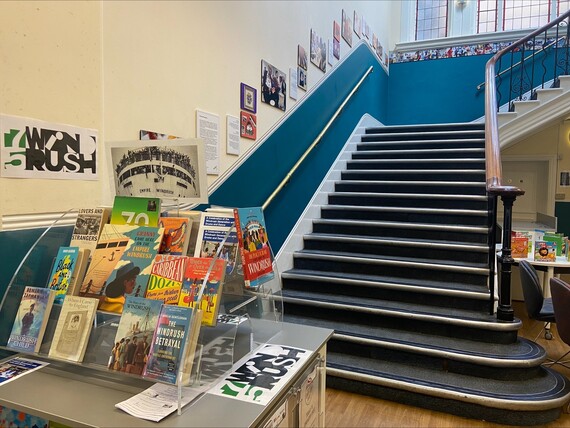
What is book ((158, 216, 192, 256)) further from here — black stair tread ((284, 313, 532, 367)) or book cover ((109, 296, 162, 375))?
black stair tread ((284, 313, 532, 367))

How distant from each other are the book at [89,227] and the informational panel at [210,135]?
1078mm

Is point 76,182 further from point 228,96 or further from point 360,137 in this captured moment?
point 360,137

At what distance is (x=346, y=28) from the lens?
17.8ft

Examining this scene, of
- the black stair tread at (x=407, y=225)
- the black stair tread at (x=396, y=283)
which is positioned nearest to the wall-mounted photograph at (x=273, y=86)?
the black stair tread at (x=407, y=225)

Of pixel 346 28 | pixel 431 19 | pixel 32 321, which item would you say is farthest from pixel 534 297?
pixel 431 19

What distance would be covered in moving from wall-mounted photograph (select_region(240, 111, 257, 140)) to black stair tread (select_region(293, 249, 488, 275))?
4.34ft

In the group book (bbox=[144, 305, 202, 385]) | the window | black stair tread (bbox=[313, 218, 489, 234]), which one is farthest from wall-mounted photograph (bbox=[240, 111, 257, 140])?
the window

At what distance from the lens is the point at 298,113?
4.15 metres

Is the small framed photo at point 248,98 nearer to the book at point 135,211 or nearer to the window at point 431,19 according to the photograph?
the book at point 135,211

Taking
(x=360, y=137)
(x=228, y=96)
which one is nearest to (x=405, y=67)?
(x=360, y=137)

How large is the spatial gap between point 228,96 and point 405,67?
5723mm

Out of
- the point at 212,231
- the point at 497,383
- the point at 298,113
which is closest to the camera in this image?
the point at 212,231

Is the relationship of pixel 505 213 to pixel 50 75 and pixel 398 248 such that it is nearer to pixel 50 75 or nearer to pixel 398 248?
pixel 398 248

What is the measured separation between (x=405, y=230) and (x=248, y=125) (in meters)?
1.88
